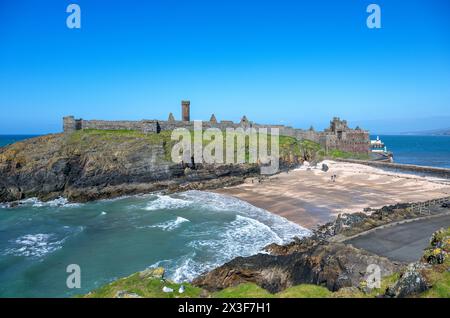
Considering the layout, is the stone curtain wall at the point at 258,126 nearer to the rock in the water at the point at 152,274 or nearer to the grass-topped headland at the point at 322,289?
the rock in the water at the point at 152,274

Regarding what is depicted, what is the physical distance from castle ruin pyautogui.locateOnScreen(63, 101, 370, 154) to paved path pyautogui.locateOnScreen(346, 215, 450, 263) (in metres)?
36.7

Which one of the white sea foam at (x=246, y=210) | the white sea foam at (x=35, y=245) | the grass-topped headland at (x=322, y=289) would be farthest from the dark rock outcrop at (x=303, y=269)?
the white sea foam at (x=35, y=245)

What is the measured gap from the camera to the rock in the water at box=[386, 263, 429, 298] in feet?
28.4

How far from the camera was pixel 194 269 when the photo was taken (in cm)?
1695

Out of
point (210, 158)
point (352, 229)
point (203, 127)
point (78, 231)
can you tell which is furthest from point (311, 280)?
point (203, 127)

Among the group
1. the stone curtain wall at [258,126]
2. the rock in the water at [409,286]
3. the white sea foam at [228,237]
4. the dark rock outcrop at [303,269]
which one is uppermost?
the stone curtain wall at [258,126]

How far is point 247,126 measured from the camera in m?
57.3

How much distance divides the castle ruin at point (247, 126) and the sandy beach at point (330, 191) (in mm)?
12219

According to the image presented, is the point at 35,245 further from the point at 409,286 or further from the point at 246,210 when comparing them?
the point at 409,286

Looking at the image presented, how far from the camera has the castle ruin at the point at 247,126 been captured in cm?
5234

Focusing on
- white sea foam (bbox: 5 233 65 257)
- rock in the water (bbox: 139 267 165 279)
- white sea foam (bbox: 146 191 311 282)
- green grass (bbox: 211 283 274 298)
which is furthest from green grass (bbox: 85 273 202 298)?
white sea foam (bbox: 5 233 65 257)

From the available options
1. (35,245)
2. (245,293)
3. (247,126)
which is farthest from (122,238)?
(247,126)
